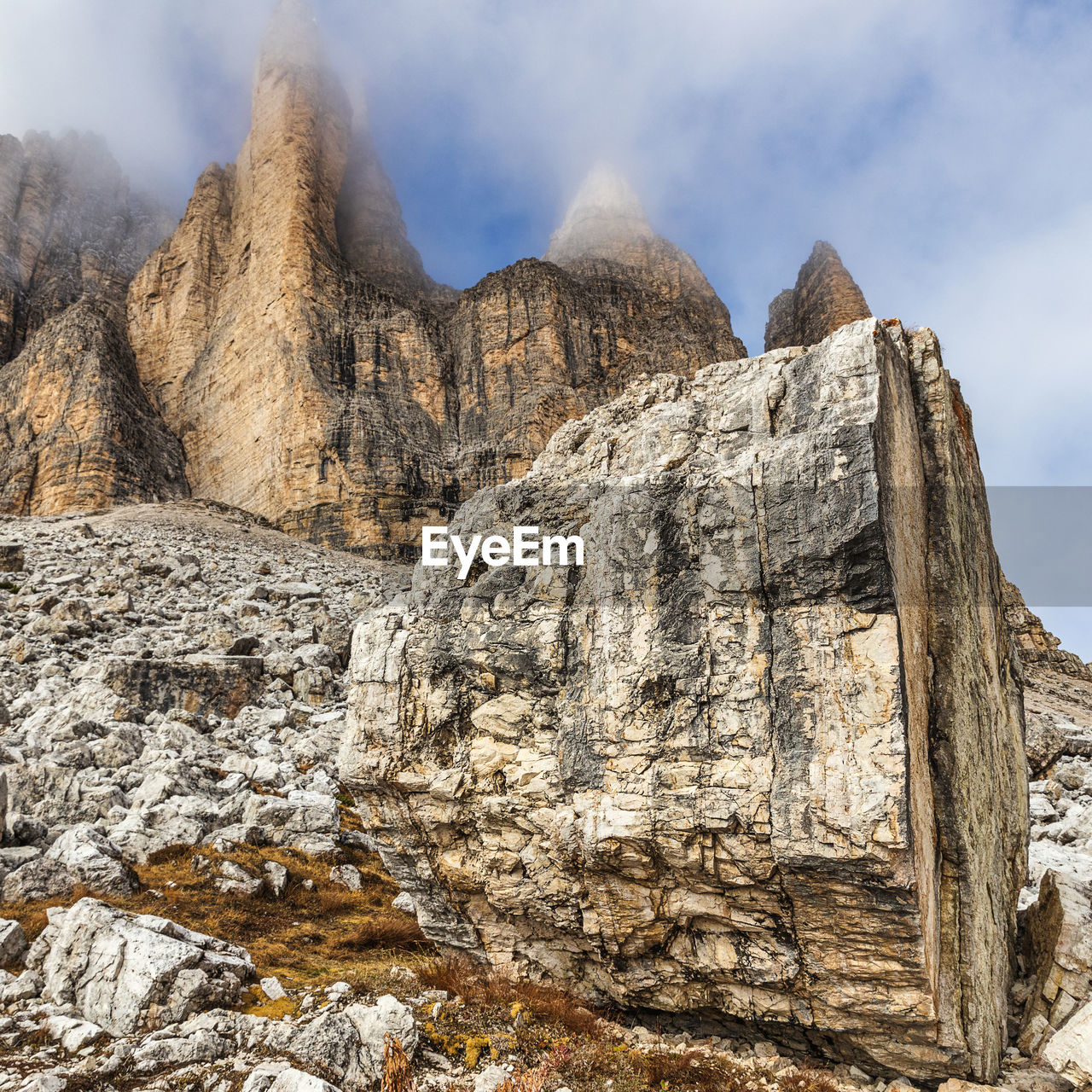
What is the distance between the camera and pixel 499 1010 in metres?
Result: 5.45

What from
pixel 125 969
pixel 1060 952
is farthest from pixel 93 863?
pixel 1060 952

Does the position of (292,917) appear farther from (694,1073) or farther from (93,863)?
(694,1073)

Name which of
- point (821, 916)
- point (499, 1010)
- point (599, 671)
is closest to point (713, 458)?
point (599, 671)

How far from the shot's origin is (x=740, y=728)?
4699 millimetres

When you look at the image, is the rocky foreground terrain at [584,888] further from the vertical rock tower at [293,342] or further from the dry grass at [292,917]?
the vertical rock tower at [293,342]

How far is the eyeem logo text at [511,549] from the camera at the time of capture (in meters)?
5.78

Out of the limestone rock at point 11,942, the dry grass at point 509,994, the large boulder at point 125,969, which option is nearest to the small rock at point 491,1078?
the dry grass at point 509,994

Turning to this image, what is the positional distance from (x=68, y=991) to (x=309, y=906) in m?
3.19

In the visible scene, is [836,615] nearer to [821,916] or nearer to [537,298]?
[821,916]

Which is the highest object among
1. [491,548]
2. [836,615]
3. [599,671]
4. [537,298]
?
[537,298]

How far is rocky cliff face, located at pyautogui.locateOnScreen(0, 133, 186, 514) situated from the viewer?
41.6m

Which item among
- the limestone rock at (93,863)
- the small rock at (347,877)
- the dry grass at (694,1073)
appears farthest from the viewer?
the small rock at (347,877)

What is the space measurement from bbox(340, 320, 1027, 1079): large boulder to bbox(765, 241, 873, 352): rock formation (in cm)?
5509

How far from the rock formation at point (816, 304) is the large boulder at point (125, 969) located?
2274 inches
